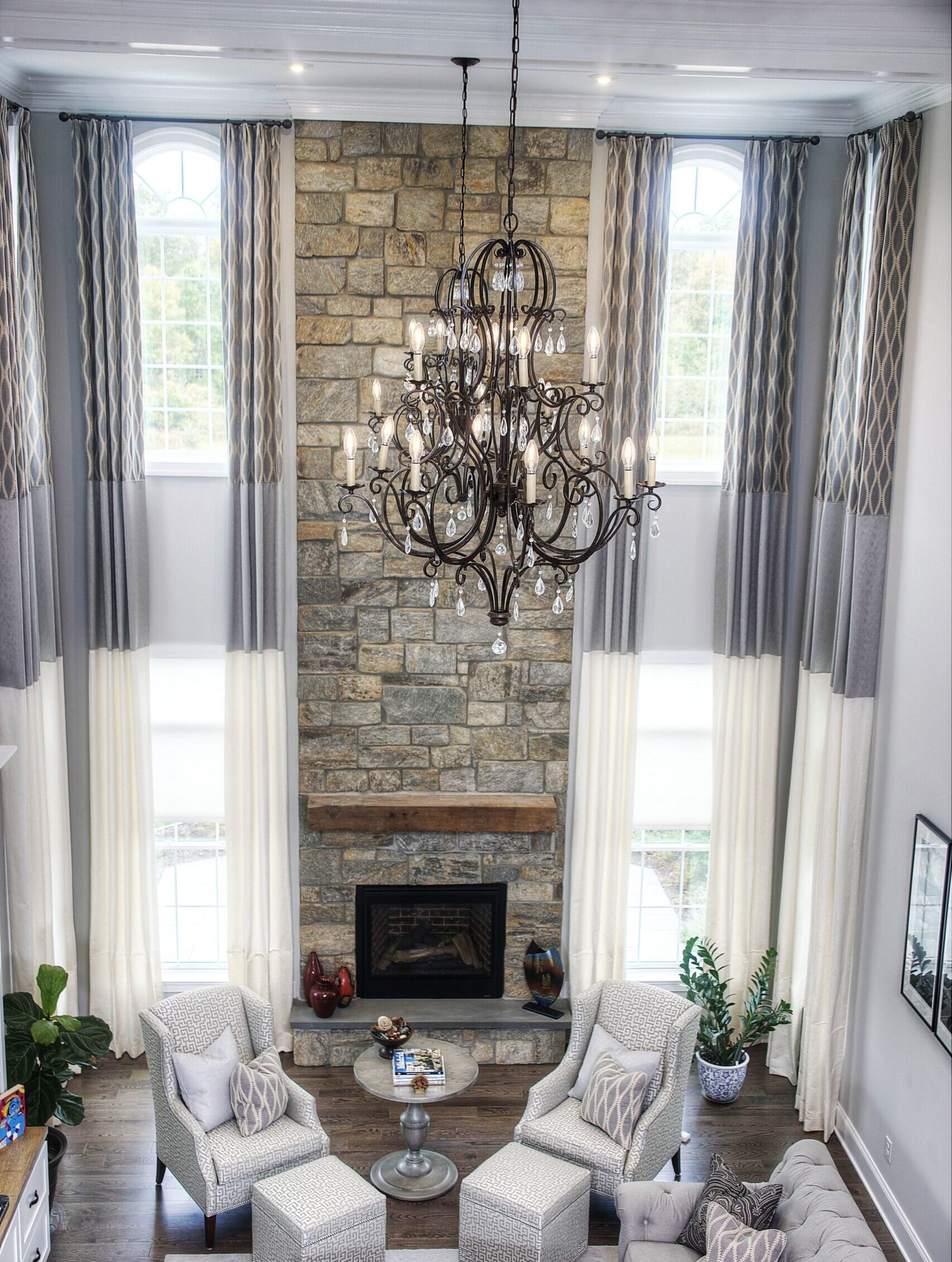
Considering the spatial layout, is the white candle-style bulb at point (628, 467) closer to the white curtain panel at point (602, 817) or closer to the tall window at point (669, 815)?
the white curtain panel at point (602, 817)

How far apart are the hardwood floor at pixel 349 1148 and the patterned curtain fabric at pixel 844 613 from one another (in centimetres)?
36

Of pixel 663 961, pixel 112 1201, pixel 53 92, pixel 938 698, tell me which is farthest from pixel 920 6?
pixel 112 1201

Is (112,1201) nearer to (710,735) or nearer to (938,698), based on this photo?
(710,735)

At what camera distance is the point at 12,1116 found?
16.9ft

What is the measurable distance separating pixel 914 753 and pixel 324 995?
3.50m

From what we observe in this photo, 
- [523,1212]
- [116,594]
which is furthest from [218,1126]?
[116,594]

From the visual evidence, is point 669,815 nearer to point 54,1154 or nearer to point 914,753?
point 914,753

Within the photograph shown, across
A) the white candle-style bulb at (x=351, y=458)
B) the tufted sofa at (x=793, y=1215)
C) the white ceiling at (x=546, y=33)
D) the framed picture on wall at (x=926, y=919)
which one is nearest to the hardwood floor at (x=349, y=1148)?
the tufted sofa at (x=793, y=1215)

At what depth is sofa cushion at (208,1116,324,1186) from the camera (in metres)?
5.40

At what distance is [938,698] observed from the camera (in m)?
5.23

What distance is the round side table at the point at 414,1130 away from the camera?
5.72 metres

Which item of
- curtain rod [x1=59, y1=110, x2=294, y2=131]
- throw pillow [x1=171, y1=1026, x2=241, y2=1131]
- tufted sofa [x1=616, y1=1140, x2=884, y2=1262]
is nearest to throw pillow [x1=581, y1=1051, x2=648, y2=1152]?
tufted sofa [x1=616, y1=1140, x2=884, y2=1262]

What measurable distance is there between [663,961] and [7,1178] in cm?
393

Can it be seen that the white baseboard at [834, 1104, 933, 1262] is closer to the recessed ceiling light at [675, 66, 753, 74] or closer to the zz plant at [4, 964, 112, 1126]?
the zz plant at [4, 964, 112, 1126]
